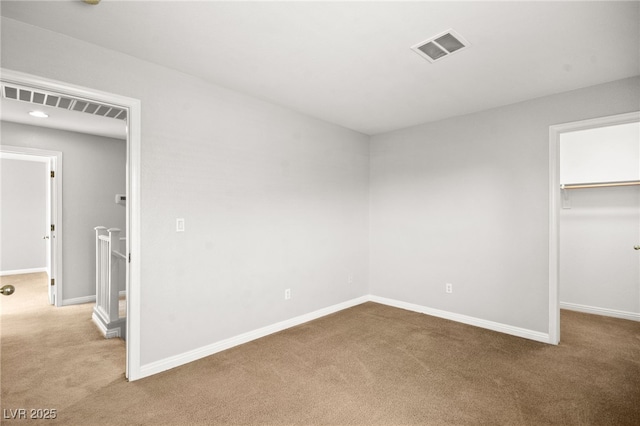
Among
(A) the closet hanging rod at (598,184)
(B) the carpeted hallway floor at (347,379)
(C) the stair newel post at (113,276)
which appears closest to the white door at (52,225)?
(B) the carpeted hallway floor at (347,379)

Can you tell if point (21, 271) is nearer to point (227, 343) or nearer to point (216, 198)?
point (227, 343)

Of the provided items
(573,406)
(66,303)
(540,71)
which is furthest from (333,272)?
(66,303)

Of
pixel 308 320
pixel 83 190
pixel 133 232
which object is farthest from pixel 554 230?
pixel 83 190

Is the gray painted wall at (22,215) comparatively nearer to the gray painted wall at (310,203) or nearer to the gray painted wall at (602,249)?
the gray painted wall at (310,203)

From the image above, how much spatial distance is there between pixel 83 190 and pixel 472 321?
570 centimetres

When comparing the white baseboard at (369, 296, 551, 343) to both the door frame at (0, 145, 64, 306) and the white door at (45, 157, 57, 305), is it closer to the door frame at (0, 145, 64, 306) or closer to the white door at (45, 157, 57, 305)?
the door frame at (0, 145, 64, 306)

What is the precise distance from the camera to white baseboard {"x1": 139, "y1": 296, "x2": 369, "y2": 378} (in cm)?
255

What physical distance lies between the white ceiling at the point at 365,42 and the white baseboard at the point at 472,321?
8.11 feet

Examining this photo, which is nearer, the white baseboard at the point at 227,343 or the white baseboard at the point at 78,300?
the white baseboard at the point at 227,343

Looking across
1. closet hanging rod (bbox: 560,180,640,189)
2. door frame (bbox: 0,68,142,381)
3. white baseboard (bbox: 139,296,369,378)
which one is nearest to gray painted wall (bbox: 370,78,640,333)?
white baseboard (bbox: 139,296,369,378)

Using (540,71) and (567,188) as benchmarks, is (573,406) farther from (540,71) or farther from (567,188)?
(567,188)

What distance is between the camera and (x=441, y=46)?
230 centimetres

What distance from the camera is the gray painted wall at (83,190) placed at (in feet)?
14.7

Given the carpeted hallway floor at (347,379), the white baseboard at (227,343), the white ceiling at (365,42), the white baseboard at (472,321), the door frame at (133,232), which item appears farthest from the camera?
the white baseboard at (472,321)
